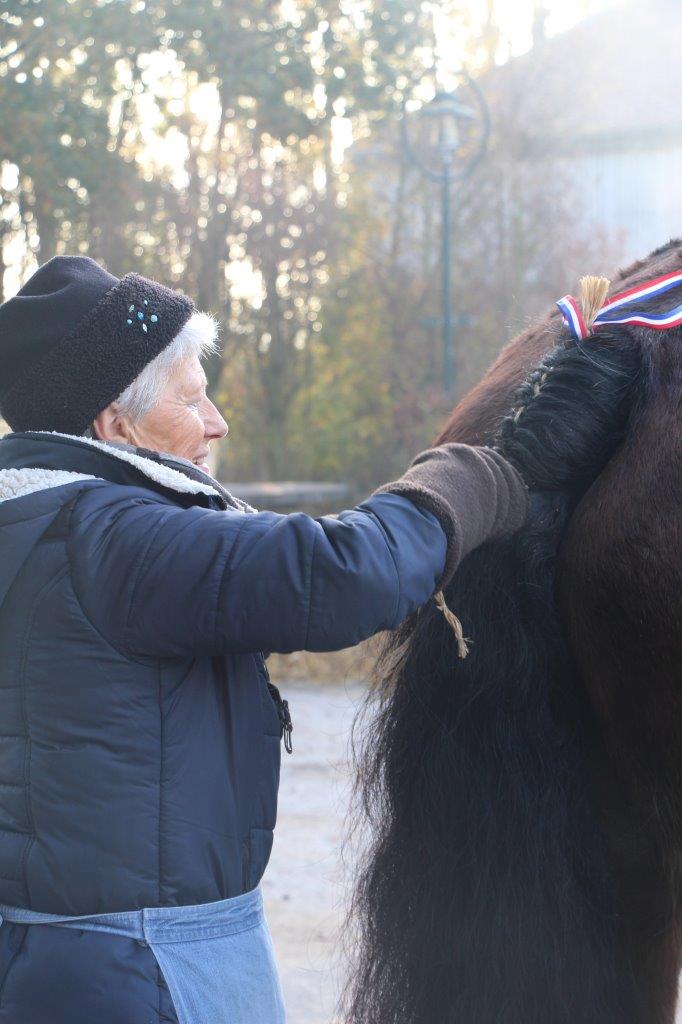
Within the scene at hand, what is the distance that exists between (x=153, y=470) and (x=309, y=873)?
333 cm

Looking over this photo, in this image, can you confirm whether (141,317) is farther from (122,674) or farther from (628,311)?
(628,311)

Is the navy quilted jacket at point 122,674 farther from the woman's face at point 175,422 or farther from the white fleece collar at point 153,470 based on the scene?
the woman's face at point 175,422

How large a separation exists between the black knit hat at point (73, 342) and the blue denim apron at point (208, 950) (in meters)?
0.64

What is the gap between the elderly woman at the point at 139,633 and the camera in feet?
4.14

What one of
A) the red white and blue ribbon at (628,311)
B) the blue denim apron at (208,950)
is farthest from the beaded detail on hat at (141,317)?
the blue denim apron at (208,950)

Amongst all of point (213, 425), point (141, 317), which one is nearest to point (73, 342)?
point (141, 317)

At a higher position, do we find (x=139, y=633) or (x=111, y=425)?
(x=111, y=425)

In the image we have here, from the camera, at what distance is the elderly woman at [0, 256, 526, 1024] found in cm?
126

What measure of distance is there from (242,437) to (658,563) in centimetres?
910

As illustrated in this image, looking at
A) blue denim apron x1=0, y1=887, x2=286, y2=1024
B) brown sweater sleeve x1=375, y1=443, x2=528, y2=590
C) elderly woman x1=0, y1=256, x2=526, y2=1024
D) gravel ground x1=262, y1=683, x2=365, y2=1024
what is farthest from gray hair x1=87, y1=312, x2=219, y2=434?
gravel ground x1=262, y1=683, x2=365, y2=1024

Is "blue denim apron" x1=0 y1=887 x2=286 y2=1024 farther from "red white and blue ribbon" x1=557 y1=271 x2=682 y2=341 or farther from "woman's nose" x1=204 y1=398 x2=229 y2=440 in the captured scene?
"red white and blue ribbon" x1=557 y1=271 x2=682 y2=341

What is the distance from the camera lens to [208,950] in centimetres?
145

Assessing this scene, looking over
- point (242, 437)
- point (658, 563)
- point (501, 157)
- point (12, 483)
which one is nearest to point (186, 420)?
point (12, 483)

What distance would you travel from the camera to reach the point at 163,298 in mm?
1510
